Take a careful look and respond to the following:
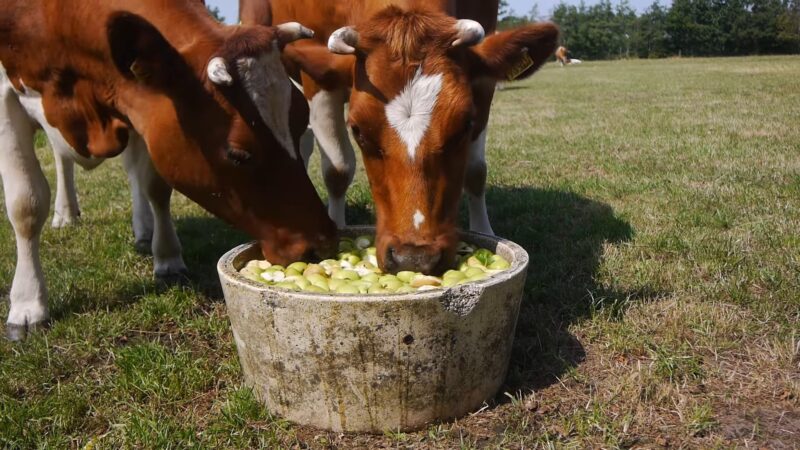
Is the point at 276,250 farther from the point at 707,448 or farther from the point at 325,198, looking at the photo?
the point at 325,198

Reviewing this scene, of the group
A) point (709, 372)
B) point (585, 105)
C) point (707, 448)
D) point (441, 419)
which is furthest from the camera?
point (585, 105)

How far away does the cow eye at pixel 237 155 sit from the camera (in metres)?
3.27

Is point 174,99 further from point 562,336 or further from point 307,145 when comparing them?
point 307,145

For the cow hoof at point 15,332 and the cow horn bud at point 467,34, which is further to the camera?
the cow hoof at point 15,332

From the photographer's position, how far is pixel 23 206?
4.04 metres

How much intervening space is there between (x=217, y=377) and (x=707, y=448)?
2.02m

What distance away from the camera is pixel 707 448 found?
96.3 inches

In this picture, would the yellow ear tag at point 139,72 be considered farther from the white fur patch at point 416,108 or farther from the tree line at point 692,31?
the tree line at point 692,31

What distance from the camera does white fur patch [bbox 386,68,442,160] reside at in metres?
3.08

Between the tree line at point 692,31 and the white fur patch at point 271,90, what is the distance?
64.8m

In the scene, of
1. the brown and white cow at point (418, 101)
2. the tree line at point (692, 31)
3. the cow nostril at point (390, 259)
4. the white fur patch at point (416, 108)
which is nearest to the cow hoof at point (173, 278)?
the brown and white cow at point (418, 101)

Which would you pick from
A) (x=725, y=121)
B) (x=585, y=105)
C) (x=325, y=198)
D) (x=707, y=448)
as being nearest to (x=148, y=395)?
(x=707, y=448)

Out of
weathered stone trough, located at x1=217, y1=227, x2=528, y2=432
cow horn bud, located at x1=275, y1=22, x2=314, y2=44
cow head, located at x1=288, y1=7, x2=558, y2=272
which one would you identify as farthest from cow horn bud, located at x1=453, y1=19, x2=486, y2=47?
weathered stone trough, located at x1=217, y1=227, x2=528, y2=432

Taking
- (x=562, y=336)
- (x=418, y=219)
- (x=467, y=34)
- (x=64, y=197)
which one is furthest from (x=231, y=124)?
(x=64, y=197)
